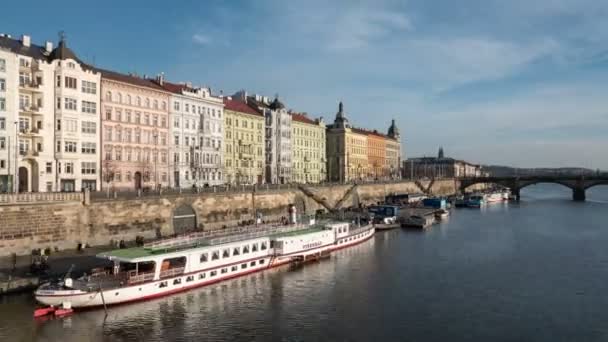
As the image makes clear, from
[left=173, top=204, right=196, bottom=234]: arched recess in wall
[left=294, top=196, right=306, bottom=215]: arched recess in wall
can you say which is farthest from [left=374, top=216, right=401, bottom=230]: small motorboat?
[left=173, top=204, right=196, bottom=234]: arched recess in wall

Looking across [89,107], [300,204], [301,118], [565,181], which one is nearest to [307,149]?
[301,118]

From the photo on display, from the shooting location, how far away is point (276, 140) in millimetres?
111562

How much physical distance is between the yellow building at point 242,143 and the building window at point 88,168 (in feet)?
95.9

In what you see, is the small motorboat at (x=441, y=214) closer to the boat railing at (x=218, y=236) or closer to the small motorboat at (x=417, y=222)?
the small motorboat at (x=417, y=222)

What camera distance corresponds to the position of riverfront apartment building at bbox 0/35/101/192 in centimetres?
5556

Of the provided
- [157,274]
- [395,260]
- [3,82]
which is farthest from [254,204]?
[157,274]

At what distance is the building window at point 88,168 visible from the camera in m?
64.9

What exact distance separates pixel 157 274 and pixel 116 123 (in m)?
38.4

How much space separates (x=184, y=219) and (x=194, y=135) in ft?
79.5

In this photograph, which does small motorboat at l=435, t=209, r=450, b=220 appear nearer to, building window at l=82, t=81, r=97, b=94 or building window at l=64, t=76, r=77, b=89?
building window at l=82, t=81, r=97, b=94

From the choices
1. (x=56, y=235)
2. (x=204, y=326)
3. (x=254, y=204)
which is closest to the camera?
(x=204, y=326)

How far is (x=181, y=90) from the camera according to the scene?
83.7 meters

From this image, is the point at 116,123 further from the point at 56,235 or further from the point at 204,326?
the point at 204,326

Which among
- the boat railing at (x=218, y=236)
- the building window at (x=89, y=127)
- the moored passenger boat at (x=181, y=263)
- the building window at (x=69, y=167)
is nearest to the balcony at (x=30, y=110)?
the building window at (x=89, y=127)
